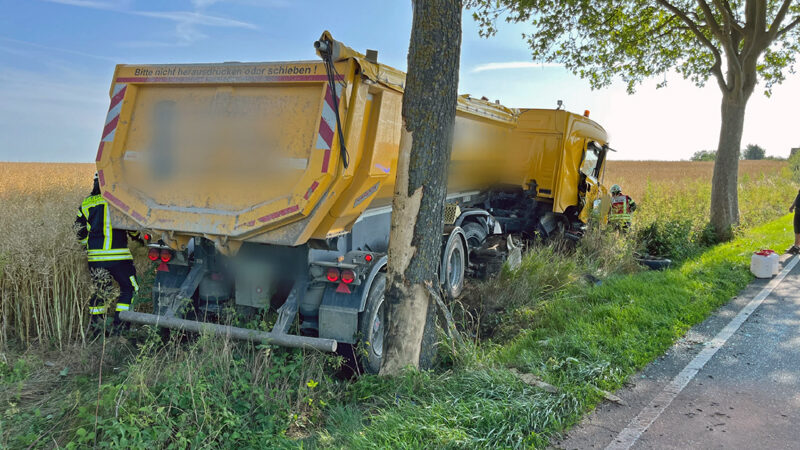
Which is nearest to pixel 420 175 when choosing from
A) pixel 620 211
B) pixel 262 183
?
pixel 262 183

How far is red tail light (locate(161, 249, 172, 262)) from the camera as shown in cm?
497

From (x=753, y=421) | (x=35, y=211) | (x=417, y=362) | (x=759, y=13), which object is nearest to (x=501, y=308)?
(x=417, y=362)

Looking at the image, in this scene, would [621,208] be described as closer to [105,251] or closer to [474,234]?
[474,234]

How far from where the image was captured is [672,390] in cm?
425

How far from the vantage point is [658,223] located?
10.5 metres

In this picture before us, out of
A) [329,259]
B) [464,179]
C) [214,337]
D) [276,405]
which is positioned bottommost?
[276,405]

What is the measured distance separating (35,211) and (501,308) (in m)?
5.70

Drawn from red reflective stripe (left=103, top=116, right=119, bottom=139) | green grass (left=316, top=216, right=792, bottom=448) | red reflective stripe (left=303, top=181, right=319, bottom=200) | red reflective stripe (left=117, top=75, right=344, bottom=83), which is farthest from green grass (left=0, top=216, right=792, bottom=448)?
red reflective stripe (left=117, top=75, right=344, bottom=83)

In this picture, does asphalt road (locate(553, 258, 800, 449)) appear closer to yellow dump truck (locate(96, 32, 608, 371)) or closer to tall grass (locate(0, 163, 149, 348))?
yellow dump truck (locate(96, 32, 608, 371))

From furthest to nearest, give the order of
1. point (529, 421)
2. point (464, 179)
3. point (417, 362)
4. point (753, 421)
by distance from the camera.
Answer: point (464, 179) < point (417, 362) < point (753, 421) < point (529, 421)

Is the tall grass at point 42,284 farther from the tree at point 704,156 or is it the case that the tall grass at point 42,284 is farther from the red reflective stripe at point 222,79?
the tree at point 704,156

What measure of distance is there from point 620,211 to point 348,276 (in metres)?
7.79

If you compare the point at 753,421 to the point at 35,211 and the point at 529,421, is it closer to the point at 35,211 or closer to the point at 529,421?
the point at 529,421

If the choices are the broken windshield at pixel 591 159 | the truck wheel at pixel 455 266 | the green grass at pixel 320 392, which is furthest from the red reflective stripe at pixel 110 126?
the broken windshield at pixel 591 159
